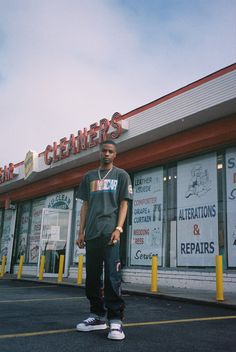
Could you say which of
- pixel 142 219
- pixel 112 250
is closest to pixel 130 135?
pixel 142 219

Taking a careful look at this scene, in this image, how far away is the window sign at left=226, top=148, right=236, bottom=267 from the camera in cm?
920

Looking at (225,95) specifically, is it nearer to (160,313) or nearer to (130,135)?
(130,135)

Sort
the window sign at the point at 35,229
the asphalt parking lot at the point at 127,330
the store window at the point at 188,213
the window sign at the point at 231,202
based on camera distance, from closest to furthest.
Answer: the asphalt parking lot at the point at 127,330, the window sign at the point at 231,202, the store window at the point at 188,213, the window sign at the point at 35,229

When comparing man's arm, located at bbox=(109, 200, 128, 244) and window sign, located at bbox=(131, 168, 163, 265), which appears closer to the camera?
man's arm, located at bbox=(109, 200, 128, 244)

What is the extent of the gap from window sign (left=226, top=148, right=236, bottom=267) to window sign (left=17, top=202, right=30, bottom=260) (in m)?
11.6

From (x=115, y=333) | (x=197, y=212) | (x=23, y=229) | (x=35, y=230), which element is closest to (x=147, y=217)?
(x=197, y=212)

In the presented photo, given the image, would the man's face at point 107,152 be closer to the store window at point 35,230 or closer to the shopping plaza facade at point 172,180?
the shopping plaza facade at point 172,180

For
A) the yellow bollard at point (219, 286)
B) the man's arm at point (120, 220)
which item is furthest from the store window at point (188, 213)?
the man's arm at point (120, 220)

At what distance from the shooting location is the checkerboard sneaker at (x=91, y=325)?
12.3 feet

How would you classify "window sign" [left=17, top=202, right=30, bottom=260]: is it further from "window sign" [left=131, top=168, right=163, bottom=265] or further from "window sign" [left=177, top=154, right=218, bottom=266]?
"window sign" [left=177, top=154, right=218, bottom=266]

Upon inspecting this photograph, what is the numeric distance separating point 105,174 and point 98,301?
52.9 inches

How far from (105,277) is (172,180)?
310 inches

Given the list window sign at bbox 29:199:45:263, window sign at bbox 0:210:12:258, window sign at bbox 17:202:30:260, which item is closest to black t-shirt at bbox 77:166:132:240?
window sign at bbox 29:199:45:263

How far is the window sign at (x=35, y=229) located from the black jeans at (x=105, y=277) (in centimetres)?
1377
